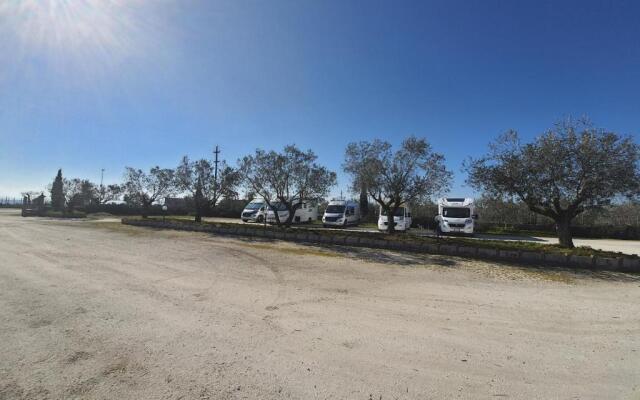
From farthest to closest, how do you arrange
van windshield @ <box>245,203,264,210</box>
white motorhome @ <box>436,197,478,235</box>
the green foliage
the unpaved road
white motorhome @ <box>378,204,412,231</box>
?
the green foliage → van windshield @ <box>245,203,264,210</box> → white motorhome @ <box>378,204,412,231</box> → white motorhome @ <box>436,197,478,235</box> → the unpaved road

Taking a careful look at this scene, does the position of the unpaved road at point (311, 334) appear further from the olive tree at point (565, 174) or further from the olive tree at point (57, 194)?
the olive tree at point (57, 194)

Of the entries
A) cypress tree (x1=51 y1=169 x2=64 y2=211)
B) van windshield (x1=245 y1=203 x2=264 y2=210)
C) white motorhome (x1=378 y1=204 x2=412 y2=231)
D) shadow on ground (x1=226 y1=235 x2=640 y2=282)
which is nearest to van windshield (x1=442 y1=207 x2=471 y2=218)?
white motorhome (x1=378 y1=204 x2=412 y2=231)

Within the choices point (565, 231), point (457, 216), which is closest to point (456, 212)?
point (457, 216)

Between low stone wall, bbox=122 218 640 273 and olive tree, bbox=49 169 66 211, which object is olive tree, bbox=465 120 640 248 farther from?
olive tree, bbox=49 169 66 211

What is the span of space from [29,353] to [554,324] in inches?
296

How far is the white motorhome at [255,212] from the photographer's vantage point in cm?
2607

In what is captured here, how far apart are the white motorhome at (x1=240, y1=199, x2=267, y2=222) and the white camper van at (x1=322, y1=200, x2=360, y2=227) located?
5522mm

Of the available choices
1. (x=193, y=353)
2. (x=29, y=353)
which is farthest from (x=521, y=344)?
(x=29, y=353)

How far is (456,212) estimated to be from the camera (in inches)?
748

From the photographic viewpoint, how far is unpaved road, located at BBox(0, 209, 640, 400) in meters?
3.08

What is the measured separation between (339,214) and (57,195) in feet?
157

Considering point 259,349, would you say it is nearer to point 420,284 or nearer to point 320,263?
point 420,284

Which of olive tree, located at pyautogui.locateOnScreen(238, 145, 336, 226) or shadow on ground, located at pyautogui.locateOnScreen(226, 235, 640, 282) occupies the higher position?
olive tree, located at pyautogui.locateOnScreen(238, 145, 336, 226)

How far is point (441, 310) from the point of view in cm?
553
